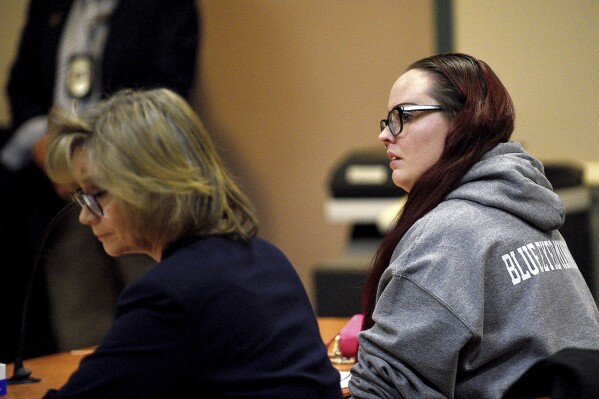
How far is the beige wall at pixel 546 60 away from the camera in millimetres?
4520

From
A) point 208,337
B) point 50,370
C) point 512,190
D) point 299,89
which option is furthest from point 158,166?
point 299,89

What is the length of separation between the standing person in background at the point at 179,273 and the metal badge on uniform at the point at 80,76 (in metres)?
2.09

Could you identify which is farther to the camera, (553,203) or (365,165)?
(365,165)

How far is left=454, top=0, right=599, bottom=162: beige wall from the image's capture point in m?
4.52

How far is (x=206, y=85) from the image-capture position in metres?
5.07

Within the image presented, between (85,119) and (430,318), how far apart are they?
0.76 m

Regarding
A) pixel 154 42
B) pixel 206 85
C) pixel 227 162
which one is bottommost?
pixel 227 162

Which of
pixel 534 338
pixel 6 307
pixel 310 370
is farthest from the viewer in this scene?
pixel 6 307

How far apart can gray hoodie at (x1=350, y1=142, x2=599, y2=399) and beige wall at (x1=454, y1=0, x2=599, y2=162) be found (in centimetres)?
257

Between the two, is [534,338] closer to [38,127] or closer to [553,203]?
[553,203]

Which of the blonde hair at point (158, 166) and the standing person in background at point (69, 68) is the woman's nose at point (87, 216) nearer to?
the blonde hair at point (158, 166)

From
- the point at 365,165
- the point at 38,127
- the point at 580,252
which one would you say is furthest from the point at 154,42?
the point at 580,252

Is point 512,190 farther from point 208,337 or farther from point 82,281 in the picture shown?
point 82,281

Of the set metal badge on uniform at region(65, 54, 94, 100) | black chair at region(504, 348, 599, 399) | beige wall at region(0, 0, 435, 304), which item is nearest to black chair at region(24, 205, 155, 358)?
metal badge on uniform at region(65, 54, 94, 100)
